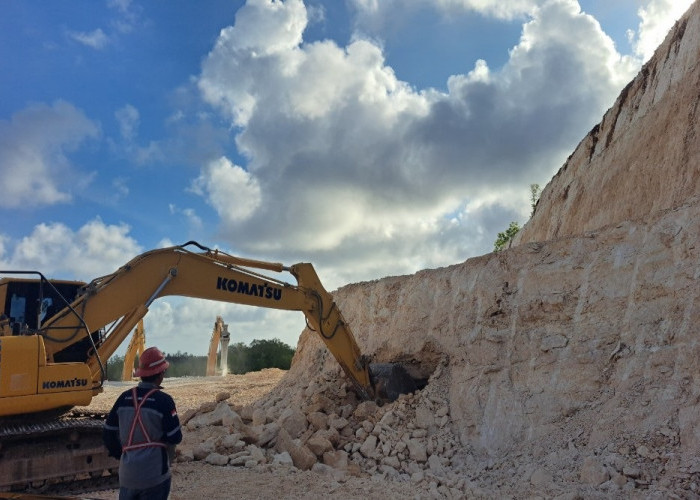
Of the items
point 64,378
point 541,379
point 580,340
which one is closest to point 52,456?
point 64,378

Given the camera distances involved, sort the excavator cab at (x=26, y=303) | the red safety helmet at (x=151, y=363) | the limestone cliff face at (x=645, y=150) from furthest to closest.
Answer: the limestone cliff face at (x=645, y=150), the excavator cab at (x=26, y=303), the red safety helmet at (x=151, y=363)

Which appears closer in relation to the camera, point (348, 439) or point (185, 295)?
point (185, 295)

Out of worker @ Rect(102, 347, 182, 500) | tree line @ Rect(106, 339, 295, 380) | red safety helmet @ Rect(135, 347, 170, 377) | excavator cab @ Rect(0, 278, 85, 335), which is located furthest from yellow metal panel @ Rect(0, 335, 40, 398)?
tree line @ Rect(106, 339, 295, 380)

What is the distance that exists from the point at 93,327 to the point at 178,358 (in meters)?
47.2

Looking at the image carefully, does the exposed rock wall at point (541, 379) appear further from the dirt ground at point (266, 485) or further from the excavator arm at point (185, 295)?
the excavator arm at point (185, 295)

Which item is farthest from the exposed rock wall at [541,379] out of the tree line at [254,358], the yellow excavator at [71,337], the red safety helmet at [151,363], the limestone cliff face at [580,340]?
the tree line at [254,358]

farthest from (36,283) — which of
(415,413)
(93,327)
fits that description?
(415,413)

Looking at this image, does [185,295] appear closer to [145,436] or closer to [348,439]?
[348,439]

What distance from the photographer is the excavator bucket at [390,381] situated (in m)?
11.4

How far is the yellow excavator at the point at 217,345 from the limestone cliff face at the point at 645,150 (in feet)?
56.9

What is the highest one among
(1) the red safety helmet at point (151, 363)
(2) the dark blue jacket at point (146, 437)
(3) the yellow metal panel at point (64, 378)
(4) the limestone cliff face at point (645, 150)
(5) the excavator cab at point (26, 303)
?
(4) the limestone cliff face at point (645, 150)

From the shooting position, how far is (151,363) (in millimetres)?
4738

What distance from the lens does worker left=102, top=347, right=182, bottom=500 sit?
452 centimetres

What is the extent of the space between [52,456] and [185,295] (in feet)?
9.17
